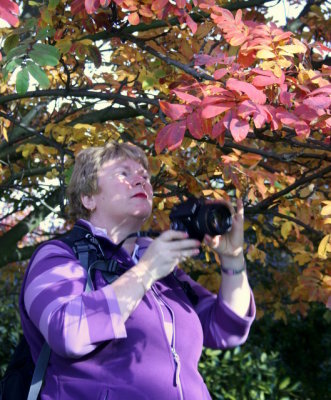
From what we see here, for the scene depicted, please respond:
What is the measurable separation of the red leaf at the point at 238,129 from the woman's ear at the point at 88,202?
56cm

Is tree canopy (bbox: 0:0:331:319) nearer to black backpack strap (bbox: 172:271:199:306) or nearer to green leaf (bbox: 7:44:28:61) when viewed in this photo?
green leaf (bbox: 7:44:28:61)

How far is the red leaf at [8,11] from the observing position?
1.97 meters

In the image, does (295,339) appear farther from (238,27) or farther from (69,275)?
(69,275)

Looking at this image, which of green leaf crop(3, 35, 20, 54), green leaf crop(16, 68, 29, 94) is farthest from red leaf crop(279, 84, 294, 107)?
green leaf crop(3, 35, 20, 54)

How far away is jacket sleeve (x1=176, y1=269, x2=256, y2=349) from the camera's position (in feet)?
7.22

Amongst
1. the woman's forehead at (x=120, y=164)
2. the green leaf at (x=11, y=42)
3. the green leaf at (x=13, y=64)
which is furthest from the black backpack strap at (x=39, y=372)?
the green leaf at (x=11, y=42)

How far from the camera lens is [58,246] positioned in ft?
6.53

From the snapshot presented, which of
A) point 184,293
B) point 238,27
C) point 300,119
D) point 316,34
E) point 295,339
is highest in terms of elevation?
point 238,27

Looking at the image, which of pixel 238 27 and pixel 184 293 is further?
pixel 238 27

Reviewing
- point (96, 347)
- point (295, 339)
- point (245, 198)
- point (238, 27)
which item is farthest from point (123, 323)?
point (295, 339)

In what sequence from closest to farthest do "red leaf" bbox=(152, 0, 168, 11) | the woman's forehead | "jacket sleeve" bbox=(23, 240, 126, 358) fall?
"jacket sleeve" bbox=(23, 240, 126, 358)
the woman's forehead
"red leaf" bbox=(152, 0, 168, 11)

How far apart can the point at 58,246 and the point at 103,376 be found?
1.41ft

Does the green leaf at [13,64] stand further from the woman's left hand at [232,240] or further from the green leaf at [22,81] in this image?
the woman's left hand at [232,240]

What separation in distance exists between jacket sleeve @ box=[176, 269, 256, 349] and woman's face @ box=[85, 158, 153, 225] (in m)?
0.39
